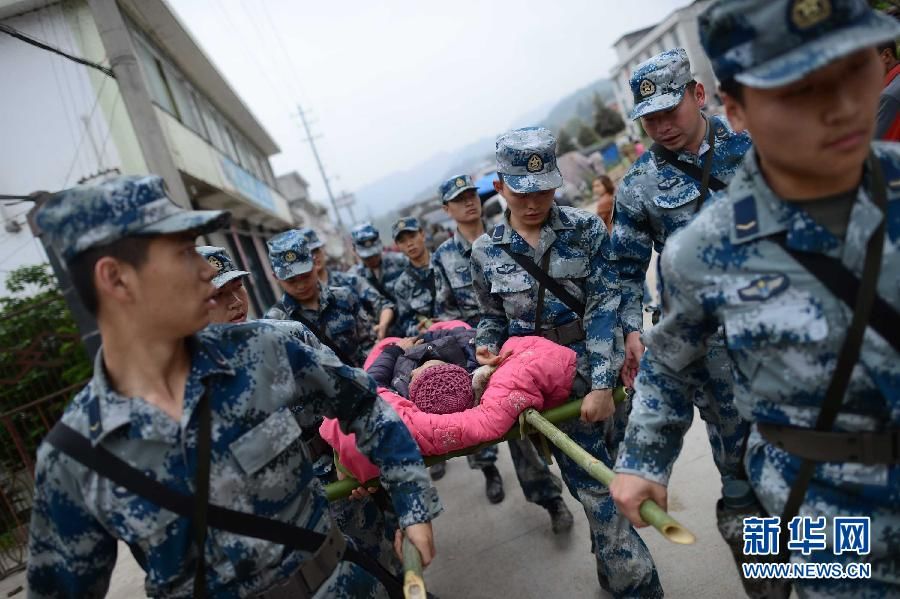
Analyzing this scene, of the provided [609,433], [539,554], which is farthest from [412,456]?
[539,554]

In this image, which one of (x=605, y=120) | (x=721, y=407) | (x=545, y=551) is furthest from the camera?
(x=605, y=120)

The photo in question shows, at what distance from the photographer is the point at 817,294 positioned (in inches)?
50.0

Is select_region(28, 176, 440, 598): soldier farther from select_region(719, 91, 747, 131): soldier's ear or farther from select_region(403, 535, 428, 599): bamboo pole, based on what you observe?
select_region(719, 91, 747, 131): soldier's ear

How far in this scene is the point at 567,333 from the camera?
3.01 meters

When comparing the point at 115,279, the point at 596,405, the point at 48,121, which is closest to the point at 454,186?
the point at 596,405

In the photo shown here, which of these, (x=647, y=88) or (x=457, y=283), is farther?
(x=457, y=283)

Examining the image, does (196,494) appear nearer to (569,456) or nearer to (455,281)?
(569,456)

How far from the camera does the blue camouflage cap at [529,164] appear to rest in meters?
2.81

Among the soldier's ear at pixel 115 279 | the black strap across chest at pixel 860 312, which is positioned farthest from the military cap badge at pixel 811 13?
the soldier's ear at pixel 115 279

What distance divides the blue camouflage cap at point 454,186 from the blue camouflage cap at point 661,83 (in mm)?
2348

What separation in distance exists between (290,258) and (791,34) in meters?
3.52

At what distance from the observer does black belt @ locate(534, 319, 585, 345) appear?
3002 mm

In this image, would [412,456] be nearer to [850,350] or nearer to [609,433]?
[850,350]

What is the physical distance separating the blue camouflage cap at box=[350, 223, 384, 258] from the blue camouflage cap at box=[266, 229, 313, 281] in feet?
7.77
